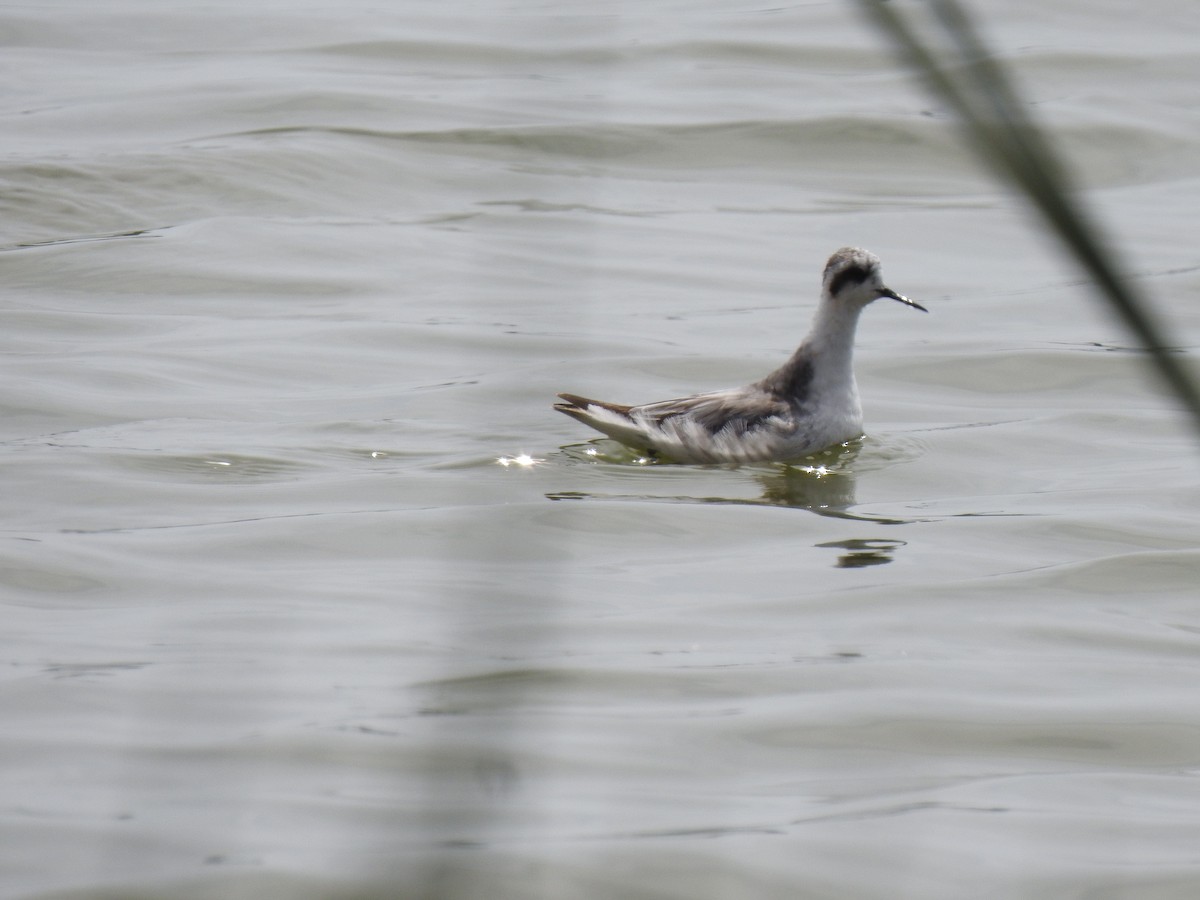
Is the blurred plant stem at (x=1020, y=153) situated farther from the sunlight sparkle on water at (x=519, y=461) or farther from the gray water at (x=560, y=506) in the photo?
the sunlight sparkle on water at (x=519, y=461)

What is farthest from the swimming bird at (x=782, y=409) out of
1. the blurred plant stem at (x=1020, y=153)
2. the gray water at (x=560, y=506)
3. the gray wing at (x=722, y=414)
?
the blurred plant stem at (x=1020, y=153)

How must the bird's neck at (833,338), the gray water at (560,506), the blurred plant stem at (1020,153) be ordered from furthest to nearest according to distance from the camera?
1. the bird's neck at (833,338)
2. the gray water at (560,506)
3. the blurred plant stem at (1020,153)

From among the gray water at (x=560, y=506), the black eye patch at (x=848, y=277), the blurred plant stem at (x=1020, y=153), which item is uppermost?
the blurred plant stem at (x=1020, y=153)

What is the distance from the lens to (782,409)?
8.57 m

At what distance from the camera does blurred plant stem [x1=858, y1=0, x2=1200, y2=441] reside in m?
0.70

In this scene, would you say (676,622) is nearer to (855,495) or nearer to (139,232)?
(855,495)

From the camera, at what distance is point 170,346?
10141mm

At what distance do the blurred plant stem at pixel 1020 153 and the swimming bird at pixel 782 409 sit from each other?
728cm

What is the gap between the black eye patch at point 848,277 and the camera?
355 inches

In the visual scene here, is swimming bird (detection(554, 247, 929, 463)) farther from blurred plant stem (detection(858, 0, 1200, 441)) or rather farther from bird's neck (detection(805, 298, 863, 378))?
blurred plant stem (detection(858, 0, 1200, 441))

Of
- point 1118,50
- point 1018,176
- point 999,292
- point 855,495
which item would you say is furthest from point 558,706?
point 1118,50

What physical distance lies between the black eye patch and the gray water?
2.80ft

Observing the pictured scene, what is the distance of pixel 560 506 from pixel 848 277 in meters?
2.38

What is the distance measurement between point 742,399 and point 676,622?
2660 millimetres
